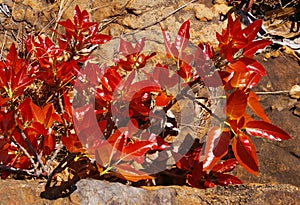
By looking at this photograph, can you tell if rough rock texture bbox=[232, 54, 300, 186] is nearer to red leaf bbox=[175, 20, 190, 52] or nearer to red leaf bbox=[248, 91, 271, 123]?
red leaf bbox=[248, 91, 271, 123]

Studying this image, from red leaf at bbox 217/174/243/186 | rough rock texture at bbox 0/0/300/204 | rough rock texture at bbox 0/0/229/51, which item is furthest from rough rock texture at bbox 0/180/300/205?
rough rock texture at bbox 0/0/229/51

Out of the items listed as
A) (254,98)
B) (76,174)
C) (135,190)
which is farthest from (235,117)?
(76,174)

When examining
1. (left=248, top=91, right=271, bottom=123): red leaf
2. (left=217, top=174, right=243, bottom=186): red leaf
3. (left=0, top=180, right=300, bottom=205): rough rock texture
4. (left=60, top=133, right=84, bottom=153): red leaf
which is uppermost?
(left=60, top=133, right=84, bottom=153): red leaf

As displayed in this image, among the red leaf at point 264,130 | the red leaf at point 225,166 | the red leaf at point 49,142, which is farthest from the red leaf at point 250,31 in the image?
the red leaf at point 49,142

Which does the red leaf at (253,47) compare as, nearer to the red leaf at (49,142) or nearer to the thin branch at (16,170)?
the red leaf at (49,142)

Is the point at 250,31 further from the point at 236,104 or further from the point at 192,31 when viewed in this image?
the point at 192,31
